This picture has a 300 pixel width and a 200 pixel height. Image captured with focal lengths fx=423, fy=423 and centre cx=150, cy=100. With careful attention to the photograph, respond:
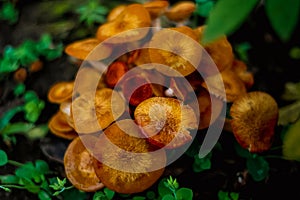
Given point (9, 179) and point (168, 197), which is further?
point (9, 179)

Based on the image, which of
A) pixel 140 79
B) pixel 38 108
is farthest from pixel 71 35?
pixel 140 79

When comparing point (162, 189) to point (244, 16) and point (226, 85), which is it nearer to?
point (226, 85)

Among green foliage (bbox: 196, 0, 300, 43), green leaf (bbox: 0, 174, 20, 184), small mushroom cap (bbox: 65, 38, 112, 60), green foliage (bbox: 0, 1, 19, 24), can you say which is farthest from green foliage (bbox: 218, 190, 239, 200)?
green foliage (bbox: 0, 1, 19, 24)

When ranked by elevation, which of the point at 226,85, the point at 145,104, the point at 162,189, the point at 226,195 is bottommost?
the point at 226,195

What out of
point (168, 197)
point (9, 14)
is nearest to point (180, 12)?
point (168, 197)

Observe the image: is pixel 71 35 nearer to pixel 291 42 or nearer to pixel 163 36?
pixel 163 36
